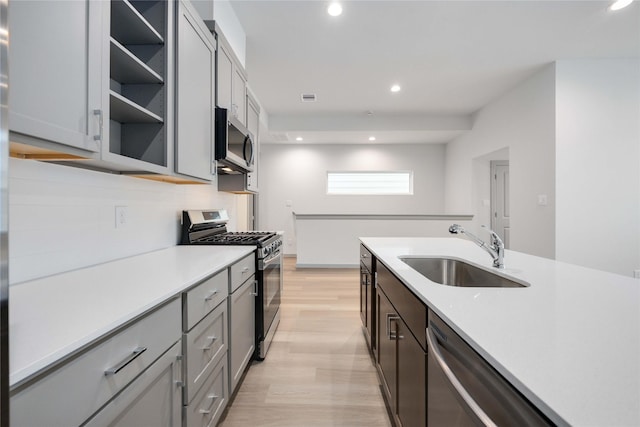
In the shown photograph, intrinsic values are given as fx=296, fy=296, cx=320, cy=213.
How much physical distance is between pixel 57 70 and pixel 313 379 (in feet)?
6.51

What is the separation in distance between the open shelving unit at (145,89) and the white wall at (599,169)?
410cm

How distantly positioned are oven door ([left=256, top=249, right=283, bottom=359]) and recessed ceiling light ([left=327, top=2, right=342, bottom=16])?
2.16 m

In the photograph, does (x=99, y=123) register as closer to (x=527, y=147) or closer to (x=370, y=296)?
(x=370, y=296)

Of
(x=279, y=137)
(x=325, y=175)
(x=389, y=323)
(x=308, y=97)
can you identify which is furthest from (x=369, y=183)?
(x=389, y=323)

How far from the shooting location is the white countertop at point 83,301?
569 mm

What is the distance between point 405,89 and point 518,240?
2.69m

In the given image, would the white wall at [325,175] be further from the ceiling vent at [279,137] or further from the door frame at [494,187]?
the door frame at [494,187]

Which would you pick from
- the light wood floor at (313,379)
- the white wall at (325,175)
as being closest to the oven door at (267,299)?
the light wood floor at (313,379)

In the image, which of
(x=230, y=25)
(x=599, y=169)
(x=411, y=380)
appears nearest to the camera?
(x=411, y=380)

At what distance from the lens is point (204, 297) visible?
4.03 feet

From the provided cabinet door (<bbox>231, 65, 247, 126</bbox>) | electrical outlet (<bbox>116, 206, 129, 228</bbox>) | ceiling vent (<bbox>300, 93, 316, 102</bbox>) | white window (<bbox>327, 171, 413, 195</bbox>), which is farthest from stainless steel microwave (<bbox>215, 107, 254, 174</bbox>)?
white window (<bbox>327, 171, 413, 195</bbox>)

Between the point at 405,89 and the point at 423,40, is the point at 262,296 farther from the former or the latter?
the point at 405,89

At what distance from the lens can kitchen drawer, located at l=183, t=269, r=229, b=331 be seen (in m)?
1.10

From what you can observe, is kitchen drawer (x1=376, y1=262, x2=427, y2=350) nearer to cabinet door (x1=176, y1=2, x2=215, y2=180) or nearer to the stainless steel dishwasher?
the stainless steel dishwasher
